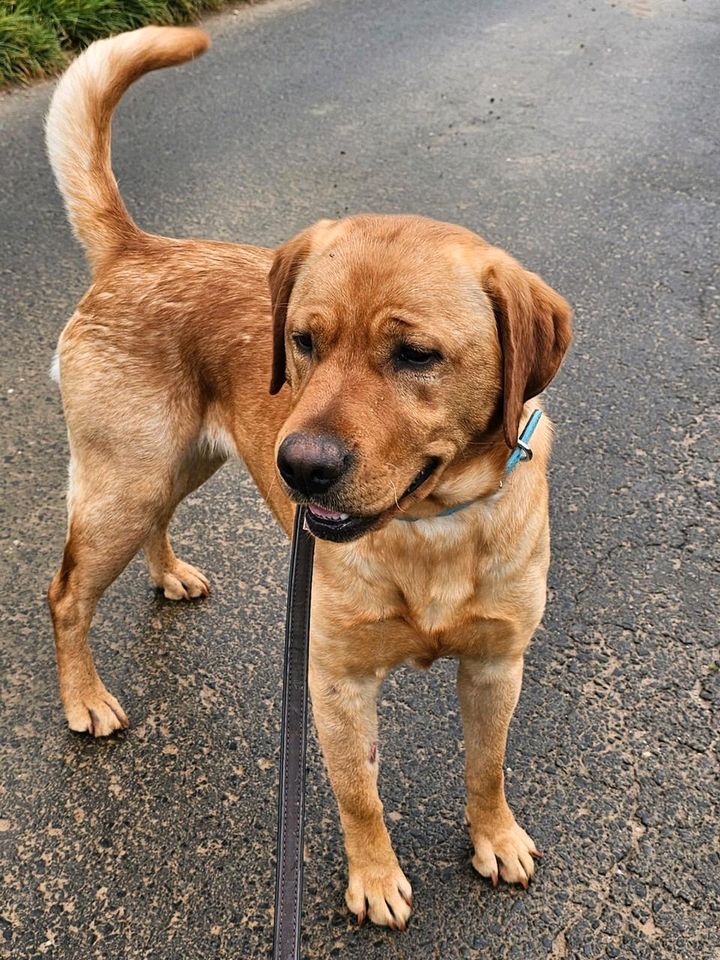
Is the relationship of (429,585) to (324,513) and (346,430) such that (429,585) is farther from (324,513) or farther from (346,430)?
(346,430)

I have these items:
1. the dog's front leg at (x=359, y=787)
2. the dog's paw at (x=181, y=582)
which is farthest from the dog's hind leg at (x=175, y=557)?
the dog's front leg at (x=359, y=787)

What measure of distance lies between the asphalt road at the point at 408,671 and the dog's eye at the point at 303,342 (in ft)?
Answer: 4.77

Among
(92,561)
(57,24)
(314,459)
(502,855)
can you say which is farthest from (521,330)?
(57,24)

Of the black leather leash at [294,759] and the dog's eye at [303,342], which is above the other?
the dog's eye at [303,342]

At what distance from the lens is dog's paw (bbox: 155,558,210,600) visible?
3.60 metres

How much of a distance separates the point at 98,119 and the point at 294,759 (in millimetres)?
2178

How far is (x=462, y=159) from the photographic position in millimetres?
7148

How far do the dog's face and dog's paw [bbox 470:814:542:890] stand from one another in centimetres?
114

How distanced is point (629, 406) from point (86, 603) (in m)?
2.83

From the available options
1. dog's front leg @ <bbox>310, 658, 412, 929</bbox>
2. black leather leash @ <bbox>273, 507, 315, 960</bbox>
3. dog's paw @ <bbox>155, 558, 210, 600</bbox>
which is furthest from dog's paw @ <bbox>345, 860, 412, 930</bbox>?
dog's paw @ <bbox>155, 558, 210, 600</bbox>

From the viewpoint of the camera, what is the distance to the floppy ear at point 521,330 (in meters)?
2.14

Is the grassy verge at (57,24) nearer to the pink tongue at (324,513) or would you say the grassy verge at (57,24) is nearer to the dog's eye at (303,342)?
the dog's eye at (303,342)

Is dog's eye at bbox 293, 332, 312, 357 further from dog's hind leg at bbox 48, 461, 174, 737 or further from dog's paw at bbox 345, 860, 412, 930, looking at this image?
dog's paw at bbox 345, 860, 412, 930

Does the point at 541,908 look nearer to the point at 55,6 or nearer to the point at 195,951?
the point at 195,951
